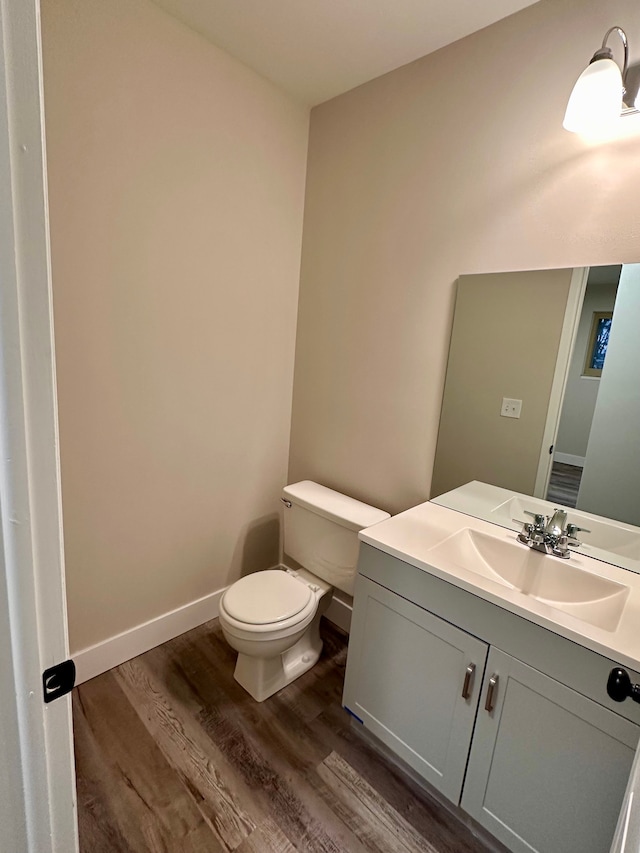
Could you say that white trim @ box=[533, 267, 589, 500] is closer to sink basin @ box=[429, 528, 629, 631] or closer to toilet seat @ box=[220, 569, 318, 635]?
sink basin @ box=[429, 528, 629, 631]

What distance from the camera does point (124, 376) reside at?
64.4 inches

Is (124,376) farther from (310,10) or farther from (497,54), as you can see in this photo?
(497,54)

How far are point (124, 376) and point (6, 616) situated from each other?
1.27 m

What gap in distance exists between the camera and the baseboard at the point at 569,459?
140 centimetres

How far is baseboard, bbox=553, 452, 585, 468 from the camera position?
1.40m

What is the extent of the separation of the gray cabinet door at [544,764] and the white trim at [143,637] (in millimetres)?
1362

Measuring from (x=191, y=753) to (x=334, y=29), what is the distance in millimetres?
2650

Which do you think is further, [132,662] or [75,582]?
[132,662]

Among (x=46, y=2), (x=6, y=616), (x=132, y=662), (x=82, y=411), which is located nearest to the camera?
(x=6, y=616)

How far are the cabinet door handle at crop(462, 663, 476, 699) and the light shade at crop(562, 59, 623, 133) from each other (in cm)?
158

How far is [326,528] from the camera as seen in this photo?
1.89 m

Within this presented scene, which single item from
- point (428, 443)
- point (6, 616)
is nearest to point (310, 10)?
point (428, 443)

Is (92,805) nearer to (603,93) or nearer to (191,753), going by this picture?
(191,753)

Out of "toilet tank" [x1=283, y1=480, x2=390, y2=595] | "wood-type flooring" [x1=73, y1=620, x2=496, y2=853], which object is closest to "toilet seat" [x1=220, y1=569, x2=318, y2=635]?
"toilet tank" [x1=283, y1=480, x2=390, y2=595]
